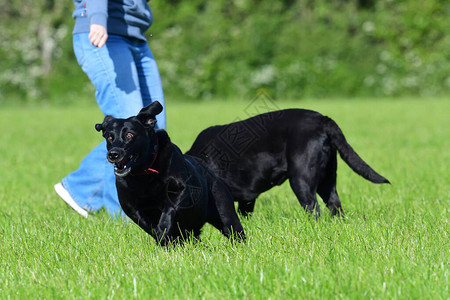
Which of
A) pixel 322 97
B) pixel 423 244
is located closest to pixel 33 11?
pixel 322 97

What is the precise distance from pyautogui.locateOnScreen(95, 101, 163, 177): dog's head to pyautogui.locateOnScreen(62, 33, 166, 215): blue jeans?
1.14 m

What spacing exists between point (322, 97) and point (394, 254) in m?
24.6

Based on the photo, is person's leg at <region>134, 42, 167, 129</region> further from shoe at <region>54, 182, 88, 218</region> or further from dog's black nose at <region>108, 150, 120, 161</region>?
dog's black nose at <region>108, 150, 120, 161</region>

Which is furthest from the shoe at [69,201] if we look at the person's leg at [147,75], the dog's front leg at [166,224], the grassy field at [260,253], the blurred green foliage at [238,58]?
the blurred green foliage at [238,58]

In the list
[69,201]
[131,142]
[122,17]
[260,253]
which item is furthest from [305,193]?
[69,201]

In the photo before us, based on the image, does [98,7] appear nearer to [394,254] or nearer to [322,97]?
[394,254]

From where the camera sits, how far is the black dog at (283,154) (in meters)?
4.22

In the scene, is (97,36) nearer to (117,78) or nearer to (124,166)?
(117,78)

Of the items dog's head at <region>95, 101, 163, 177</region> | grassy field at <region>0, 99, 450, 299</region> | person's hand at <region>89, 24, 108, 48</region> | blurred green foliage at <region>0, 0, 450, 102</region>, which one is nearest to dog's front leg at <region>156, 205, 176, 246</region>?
grassy field at <region>0, 99, 450, 299</region>

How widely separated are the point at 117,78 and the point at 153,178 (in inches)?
56.2

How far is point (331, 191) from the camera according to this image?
4.50 m

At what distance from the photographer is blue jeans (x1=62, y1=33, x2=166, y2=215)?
447 centimetres

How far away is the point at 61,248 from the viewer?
12.0 feet

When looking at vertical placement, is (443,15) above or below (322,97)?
above
